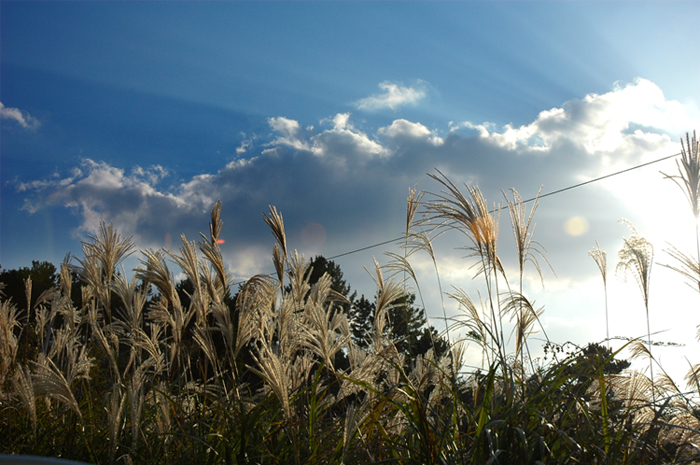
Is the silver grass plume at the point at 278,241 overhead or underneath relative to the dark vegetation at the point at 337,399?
overhead

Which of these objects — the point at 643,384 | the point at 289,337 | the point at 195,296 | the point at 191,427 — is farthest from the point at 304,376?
the point at 643,384

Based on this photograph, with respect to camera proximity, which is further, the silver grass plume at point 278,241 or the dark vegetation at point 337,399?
the silver grass plume at point 278,241

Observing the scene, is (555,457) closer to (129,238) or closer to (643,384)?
(643,384)

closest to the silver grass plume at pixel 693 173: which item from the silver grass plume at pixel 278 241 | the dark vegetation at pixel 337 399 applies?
the dark vegetation at pixel 337 399

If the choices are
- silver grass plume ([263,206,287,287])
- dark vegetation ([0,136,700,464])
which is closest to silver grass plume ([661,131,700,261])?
dark vegetation ([0,136,700,464])

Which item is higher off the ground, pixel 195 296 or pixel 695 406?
pixel 195 296

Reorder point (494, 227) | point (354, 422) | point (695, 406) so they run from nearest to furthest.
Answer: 1. point (354, 422)
2. point (695, 406)
3. point (494, 227)

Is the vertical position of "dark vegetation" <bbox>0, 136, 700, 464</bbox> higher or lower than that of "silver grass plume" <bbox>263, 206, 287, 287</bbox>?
lower

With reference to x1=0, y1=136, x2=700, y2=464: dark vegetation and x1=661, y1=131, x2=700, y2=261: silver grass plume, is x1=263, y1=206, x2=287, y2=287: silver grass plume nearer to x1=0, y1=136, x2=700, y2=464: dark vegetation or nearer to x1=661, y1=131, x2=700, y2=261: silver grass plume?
x1=0, y1=136, x2=700, y2=464: dark vegetation

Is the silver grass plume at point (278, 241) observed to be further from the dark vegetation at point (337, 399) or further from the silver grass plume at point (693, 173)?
the silver grass plume at point (693, 173)

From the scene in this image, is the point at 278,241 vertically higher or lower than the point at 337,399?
higher

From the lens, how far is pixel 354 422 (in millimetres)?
1777

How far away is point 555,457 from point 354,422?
0.90 meters

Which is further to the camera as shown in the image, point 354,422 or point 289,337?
point 289,337
